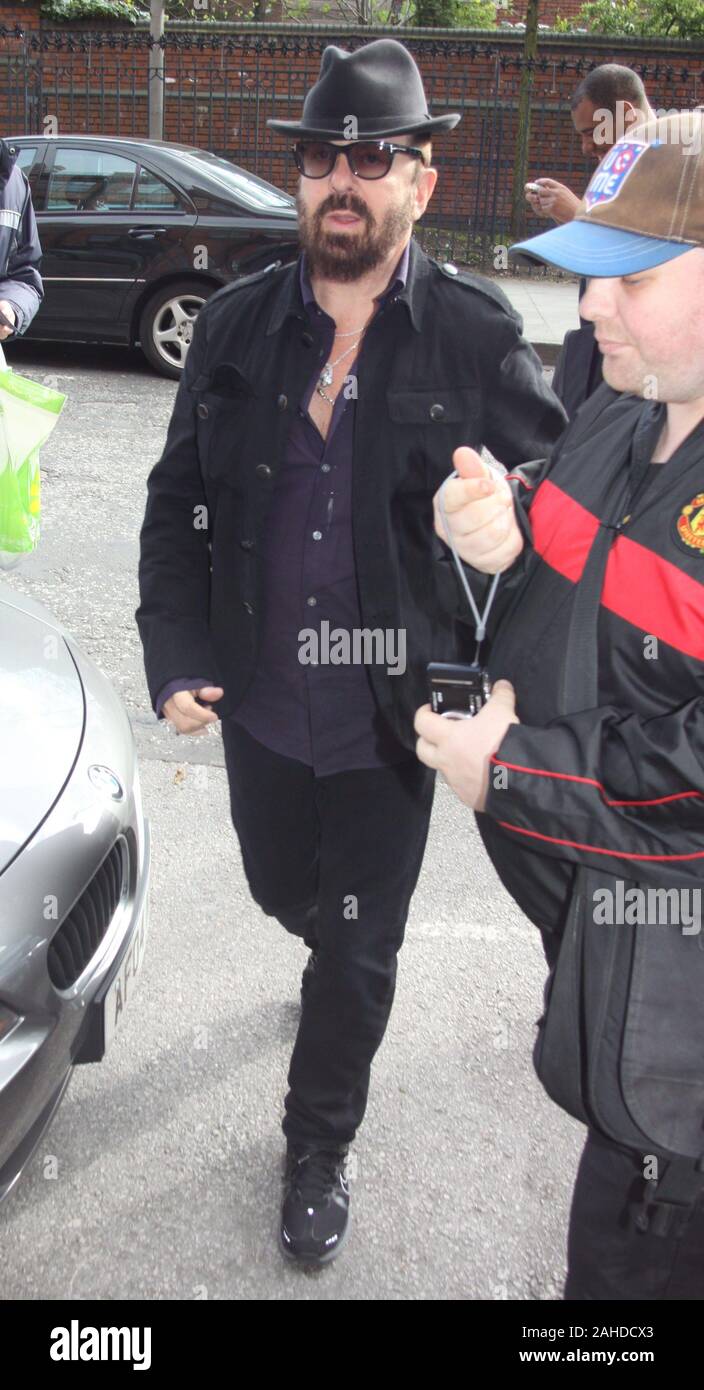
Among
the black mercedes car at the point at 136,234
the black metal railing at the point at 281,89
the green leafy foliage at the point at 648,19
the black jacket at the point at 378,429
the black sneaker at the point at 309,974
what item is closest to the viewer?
the black jacket at the point at 378,429

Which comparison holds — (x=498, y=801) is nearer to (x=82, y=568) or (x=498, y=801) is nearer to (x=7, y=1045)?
(x=7, y=1045)

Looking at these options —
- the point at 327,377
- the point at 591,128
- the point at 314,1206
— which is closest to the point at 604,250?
the point at 327,377

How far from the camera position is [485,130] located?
16.0m

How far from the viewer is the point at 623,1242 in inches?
61.9

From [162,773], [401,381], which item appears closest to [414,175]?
[401,381]

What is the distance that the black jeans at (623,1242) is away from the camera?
1.55 m

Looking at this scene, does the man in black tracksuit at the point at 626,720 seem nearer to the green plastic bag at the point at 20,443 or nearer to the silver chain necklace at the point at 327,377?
the silver chain necklace at the point at 327,377

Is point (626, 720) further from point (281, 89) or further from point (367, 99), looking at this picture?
point (281, 89)

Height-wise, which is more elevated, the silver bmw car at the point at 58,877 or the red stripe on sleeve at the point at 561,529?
the red stripe on sleeve at the point at 561,529

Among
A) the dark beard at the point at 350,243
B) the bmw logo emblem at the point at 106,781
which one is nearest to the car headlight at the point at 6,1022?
the bmw logo emblem at the point at 106,781

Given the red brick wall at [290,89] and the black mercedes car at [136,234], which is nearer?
the black mercedes car at [136,234]

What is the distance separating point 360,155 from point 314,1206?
1.88m

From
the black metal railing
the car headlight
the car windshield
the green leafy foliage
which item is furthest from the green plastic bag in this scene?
the green leafy foliage

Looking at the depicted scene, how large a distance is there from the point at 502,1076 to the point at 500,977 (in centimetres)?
38
